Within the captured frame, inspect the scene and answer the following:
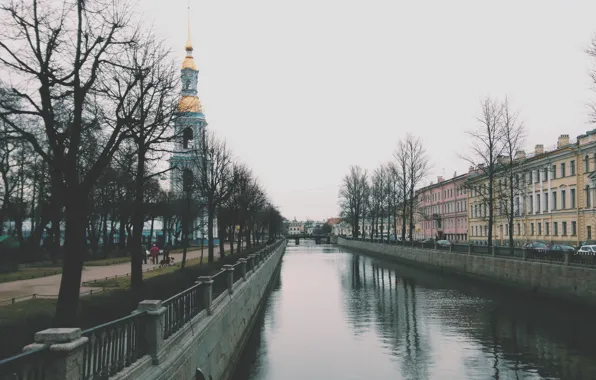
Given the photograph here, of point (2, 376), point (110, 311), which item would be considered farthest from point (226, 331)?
point (2, 376)

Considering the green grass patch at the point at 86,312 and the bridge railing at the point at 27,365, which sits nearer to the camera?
the bridge railing at the point at 27,365

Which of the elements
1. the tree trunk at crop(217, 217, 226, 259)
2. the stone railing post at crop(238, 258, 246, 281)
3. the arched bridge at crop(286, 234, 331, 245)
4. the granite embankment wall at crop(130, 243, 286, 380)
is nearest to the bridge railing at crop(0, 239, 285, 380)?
the granite embankment wall at crop(130, 243, 286, 380)

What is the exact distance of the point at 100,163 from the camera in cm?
1338

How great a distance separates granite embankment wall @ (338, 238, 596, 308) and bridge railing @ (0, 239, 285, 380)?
19.3 m

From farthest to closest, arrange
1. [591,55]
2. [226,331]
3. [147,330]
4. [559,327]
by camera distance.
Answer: [591,55] → [559,327] → [226,331] → [147,330]

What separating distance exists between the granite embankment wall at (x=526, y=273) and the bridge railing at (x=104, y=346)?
19.3 meters

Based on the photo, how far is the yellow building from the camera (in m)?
50.3

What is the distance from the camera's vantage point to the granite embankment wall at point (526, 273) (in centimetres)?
2369

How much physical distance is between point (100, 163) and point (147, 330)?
665 centimetres

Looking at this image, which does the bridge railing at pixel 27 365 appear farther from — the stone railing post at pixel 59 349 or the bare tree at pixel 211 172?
the bare tree at pixel 211 172

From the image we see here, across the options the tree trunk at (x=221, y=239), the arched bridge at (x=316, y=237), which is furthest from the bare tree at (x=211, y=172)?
the arched bridge at (x=316, y=237)

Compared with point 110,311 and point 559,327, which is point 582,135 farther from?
point 110,311

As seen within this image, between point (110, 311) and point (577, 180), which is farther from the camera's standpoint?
point (577, 180)

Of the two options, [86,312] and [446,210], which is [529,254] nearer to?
[86,312]
